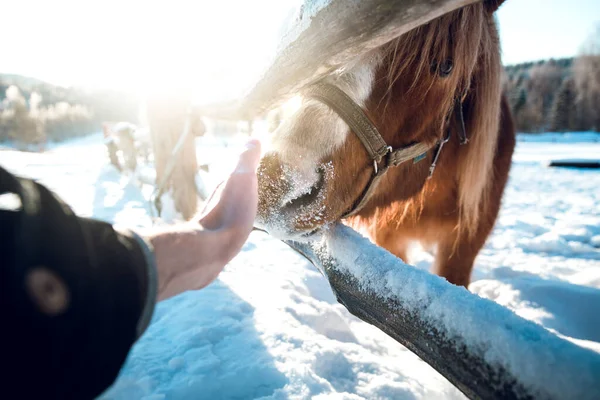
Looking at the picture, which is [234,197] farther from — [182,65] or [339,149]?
[182,65]

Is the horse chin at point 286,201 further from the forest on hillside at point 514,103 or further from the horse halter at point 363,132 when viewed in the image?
the forest on hillside at point 514,103

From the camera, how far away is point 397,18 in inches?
28.6

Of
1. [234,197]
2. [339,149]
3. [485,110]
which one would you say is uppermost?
[485,110]

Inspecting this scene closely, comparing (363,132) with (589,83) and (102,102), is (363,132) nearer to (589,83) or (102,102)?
(589,83)

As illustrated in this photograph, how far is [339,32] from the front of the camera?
81 cm

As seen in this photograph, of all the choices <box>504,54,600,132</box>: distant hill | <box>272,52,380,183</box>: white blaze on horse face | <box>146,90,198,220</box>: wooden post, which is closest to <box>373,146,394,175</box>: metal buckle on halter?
<box>272,52,380,183</box>: white blaze on horse face

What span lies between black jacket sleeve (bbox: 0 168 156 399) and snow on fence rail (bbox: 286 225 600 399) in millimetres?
528

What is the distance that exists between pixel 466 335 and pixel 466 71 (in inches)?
47.4

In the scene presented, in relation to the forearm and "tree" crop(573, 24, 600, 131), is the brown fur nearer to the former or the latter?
the forearm

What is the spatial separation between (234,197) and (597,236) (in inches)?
181

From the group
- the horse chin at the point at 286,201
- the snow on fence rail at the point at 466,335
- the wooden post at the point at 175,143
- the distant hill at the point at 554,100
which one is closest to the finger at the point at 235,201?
the horse chin at the point at 286,201

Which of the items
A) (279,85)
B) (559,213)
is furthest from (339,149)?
(559,213)

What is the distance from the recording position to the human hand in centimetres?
56

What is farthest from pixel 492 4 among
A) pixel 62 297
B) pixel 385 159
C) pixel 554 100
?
pixel 554 100
